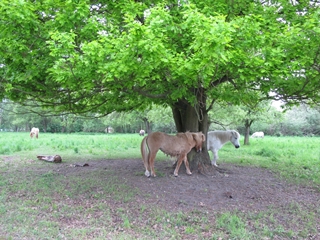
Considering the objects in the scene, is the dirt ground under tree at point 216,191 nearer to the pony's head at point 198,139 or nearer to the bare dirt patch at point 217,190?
the bare dirt patch at point 217,190

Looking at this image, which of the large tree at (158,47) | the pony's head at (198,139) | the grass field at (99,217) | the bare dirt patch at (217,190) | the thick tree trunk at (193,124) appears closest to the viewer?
the large tree at (158,47)

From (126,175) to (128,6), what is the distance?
513cm

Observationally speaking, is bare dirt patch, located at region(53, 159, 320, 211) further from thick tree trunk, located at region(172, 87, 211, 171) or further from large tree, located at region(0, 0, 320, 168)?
large tree, located at region(0, 0, 320, 168)

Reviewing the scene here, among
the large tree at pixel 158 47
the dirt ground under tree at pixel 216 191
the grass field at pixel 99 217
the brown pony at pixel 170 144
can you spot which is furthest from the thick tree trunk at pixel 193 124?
the grass field at pixel 99 217

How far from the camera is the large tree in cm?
466

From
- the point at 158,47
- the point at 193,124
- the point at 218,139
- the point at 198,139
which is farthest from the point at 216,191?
the point at 218,139

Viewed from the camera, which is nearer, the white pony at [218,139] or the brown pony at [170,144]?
the brown pony at [170,144]

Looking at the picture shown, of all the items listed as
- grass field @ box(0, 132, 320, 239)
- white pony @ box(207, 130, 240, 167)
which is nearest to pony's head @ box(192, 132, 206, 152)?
grass field @ box(0, 132, 320, 239)

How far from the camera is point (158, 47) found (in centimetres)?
Answer: 456

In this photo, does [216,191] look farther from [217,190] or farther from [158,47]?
[158,47]

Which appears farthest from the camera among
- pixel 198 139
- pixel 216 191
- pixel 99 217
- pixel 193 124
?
pixel 193 124

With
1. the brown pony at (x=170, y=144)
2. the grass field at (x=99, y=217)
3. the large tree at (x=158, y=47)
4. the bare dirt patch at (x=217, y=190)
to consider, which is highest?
the large tree at (x=158, y=47)

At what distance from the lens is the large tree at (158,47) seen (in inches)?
183

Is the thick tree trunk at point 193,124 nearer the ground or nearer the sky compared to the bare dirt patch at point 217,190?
nearer the sky
